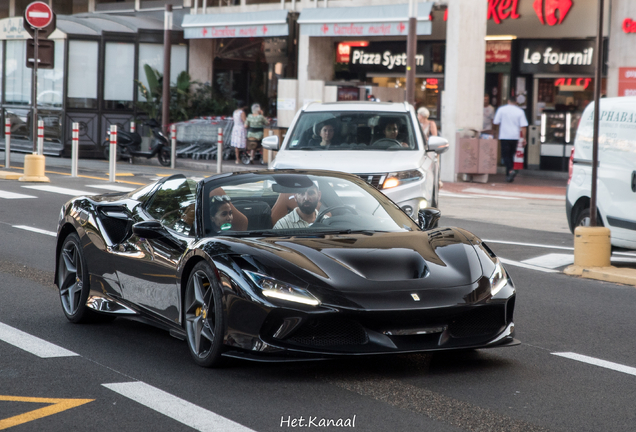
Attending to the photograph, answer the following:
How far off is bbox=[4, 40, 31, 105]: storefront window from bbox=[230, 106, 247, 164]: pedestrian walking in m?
7.48

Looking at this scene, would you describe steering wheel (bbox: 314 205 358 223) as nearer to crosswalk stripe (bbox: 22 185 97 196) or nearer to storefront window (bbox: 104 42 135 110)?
crosswalk stripe (bbox: 22 185 97 196)

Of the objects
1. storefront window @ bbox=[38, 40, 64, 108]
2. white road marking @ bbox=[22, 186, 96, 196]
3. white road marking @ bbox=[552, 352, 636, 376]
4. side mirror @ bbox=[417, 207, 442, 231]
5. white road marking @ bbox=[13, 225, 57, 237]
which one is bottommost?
white road marking @ bbox=[13, 225, 57, 237]

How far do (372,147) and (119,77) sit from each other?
18.2 meters

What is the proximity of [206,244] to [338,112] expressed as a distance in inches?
307

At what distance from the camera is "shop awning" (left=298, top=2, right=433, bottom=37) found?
2422 centimetres

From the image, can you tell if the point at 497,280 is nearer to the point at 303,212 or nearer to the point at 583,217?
the point at 303,212

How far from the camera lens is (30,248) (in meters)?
11.3

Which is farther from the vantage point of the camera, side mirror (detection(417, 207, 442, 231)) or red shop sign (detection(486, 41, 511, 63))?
red shop sign (detection(486, 41, 511, 63))

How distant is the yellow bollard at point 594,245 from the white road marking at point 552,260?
2.18 ft

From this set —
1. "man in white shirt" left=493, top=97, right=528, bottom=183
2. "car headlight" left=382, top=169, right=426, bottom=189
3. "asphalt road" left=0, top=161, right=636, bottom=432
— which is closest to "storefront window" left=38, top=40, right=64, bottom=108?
"man in white shirt" left=493, top=97, right=528, bottom=183

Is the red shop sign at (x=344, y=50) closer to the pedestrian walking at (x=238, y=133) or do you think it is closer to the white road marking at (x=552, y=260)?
the pedestrian walking at (x=238, y=133)

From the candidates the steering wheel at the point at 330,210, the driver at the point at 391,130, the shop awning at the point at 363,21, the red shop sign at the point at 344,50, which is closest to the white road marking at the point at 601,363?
the steering wheel at the point at 330,210

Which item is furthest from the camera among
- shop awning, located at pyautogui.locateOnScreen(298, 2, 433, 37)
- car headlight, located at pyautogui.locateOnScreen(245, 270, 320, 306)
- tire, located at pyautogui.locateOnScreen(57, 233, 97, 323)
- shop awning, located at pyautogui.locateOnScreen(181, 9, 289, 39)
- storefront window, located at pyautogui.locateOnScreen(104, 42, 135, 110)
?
storefront window, located at pyautogui.locateOnScreen(104, 42, 135, 110)

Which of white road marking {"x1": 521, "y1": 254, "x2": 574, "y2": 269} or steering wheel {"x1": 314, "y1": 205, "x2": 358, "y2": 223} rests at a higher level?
steering wheel {"x1": 314, "y1": 205, "x2": 358, "y2": 223}
